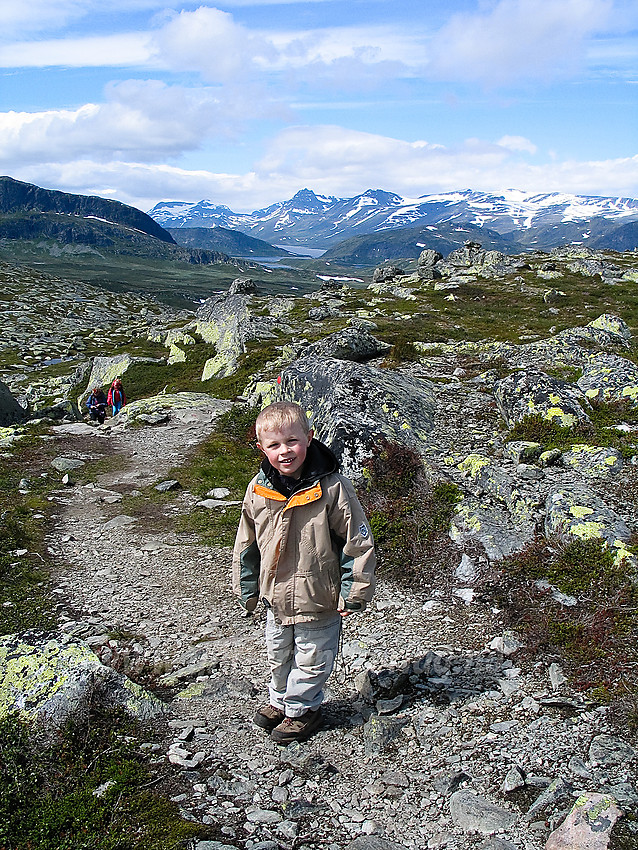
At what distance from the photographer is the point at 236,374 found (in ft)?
92.6

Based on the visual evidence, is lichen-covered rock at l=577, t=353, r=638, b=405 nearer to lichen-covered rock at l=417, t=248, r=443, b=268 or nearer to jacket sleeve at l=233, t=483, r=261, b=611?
jacket sleeve at l=233, t=483, r=261, b=611

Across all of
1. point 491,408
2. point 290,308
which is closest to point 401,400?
point 491,408

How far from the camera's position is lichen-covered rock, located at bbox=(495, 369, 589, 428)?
14.7 m

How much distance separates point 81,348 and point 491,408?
69.8 meters

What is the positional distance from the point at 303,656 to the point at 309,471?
225 cm

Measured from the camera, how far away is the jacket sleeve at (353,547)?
6305 mm

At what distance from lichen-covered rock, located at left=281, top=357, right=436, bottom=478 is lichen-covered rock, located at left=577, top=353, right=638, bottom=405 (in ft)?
15.1

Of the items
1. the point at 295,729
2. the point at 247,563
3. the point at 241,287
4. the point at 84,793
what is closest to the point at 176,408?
the point at 247,563

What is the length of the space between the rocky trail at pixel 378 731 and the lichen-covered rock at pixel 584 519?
217 cm

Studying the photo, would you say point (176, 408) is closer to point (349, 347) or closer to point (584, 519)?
point (349, 347)

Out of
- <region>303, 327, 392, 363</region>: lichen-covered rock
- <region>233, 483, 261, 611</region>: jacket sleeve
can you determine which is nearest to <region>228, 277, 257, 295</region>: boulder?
<region>303, 327, 392, 363</region>: lichen-covered rock

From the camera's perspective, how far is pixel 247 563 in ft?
22.8

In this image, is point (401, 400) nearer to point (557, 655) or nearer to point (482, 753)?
point (557, 655)

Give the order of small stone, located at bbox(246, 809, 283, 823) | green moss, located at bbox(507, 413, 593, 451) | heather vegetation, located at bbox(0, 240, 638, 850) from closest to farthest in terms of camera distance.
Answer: small stone, located at bbox(246, 809, 283, 823) < heather vegetation, located at bbox(0, 240, 638, 850) < green moss, located at bbox(507, 413, 593, 451)
